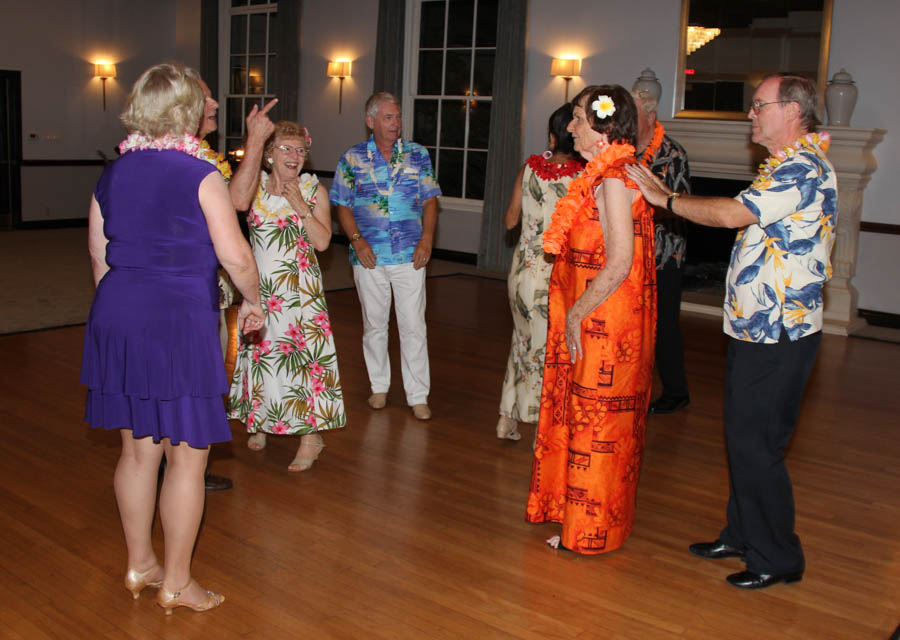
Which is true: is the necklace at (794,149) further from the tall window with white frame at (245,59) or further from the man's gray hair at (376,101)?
the tall window with white frame at (245,59)

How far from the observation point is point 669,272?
4.77m

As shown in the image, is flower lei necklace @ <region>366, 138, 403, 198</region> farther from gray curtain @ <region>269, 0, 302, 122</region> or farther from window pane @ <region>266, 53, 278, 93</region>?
window pane @ <region>266, 53, 278, 93</region>

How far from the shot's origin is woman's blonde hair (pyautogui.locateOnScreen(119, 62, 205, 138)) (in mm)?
2293

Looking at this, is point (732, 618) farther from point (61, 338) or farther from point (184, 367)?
point (61, 338)

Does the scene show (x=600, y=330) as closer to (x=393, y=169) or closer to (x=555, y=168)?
(x=555, y=168)

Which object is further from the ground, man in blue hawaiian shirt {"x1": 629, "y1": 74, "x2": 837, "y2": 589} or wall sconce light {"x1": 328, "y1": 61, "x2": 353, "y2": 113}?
wall sconce light {"x1": 328, "y1": 61, "x2": 353, "y2": 113}

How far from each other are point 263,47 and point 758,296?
11.2 metres

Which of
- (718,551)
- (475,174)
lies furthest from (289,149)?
(475,174)

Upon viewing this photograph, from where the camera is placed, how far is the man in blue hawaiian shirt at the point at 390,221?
4426mm

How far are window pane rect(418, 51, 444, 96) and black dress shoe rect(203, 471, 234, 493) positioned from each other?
7.96 metres

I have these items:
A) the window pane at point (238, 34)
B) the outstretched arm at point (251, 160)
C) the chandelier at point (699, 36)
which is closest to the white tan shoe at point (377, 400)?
A: the outstretched arm at point (251, 160)

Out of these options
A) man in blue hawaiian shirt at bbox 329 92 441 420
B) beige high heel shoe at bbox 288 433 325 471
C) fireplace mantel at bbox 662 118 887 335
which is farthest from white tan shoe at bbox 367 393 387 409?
fireplace mantel at bbox 662 118 887 335

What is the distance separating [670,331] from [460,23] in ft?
22.0

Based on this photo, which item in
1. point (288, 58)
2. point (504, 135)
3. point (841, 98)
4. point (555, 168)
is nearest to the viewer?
point (555, 168)
